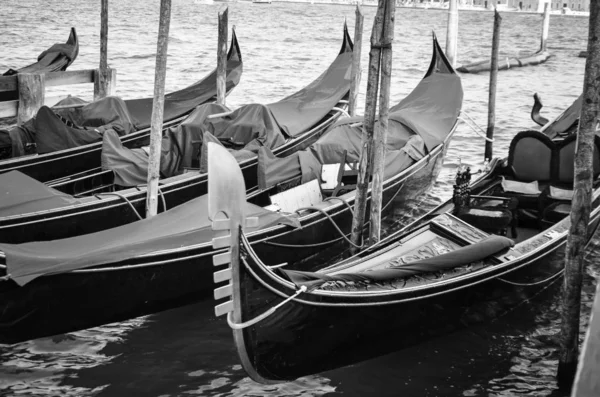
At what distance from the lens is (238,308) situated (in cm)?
410

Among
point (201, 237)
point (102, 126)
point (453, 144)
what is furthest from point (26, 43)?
point (201, 237)

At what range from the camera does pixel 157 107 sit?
6.22 m

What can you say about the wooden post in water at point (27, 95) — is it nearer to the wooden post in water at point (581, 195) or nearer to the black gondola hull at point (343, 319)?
the black gondola hull at point (343, 319)

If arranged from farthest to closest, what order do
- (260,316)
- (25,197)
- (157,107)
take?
(157,107) < (25,197) < (260,316)

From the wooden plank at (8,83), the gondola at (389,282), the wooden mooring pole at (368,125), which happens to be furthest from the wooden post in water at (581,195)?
the wooden plank at (8,83)

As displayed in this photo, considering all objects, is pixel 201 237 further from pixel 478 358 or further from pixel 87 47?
pixel 87 47

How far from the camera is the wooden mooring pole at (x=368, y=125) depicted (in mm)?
5879

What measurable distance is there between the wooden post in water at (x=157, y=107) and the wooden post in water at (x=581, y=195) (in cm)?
316

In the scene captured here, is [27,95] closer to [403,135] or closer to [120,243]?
[403,135]

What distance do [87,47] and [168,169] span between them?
22672mm

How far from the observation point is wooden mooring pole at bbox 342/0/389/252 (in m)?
5.88

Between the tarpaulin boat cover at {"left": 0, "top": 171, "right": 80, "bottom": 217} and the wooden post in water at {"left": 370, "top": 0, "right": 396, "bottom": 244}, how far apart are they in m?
2.39

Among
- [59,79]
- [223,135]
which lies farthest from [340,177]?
[59,79]

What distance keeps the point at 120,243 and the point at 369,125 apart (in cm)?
205
